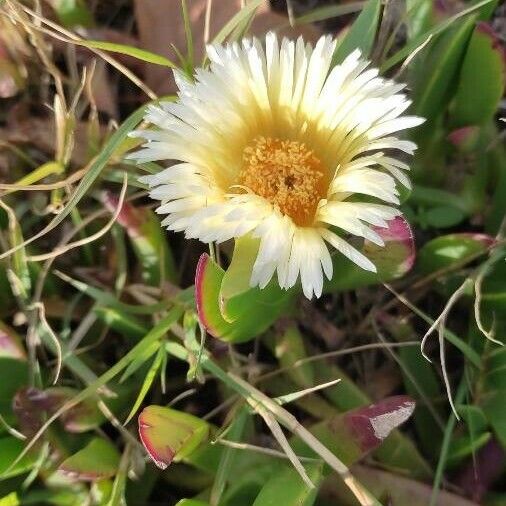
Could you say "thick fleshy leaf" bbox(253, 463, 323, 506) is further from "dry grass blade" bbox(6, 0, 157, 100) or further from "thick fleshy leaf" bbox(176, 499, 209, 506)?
"dry grass blade" bbox(6, 0, 157, 100)

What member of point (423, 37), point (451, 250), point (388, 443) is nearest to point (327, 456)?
point (388, 443)

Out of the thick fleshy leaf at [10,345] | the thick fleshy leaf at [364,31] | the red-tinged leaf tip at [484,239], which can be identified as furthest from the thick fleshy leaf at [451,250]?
the thick fleshy leaf at [10,345]

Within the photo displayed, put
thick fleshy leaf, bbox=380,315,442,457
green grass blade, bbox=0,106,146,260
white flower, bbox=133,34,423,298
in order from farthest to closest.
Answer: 1. thick fleshy leaf, bbox=380,315,442,457
2. green grass blade, bbox=0,106,146,260
3. white flower, bbox=133,34,423,298

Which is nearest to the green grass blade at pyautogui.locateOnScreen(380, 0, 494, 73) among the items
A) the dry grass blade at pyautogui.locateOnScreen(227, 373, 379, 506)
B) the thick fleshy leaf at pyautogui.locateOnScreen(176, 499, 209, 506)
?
the dry grass blade at pyautogui.locateOnScreen(227, 373, 379, 506)

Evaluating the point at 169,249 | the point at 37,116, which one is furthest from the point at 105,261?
the point at 37,116

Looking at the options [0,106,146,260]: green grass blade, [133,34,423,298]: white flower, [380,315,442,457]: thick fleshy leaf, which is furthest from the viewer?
[380,315,442,457]: thick fleshy leaf

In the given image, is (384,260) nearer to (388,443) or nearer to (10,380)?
(388,443)
